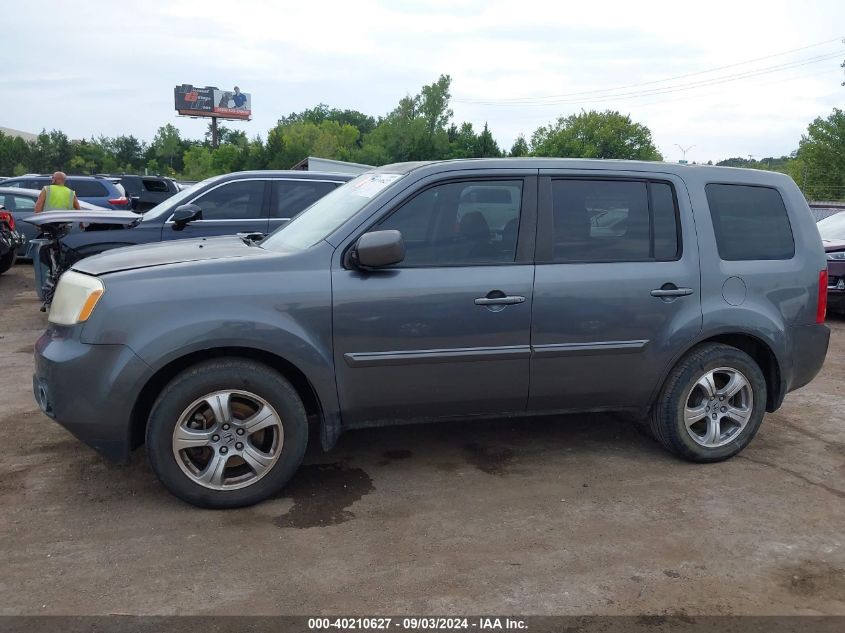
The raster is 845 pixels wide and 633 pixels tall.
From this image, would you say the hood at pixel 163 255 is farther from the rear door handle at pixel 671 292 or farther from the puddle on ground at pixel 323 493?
the rear door handle at pixel 671 292

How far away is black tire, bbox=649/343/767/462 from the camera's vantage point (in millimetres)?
4551

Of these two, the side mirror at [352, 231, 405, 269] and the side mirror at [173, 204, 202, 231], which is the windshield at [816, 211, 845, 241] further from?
the side mirror at [352, 231, 405, 269]

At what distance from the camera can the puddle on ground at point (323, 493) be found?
384 centimetres

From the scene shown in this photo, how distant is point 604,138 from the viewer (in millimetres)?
100125

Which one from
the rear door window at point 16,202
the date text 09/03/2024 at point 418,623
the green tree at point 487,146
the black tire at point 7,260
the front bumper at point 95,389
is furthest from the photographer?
the green tree at point 487,146

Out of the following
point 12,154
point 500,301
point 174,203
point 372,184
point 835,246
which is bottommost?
point 835,246

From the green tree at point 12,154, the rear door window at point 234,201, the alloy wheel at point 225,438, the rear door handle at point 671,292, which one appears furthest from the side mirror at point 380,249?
the green tree at point 12,154

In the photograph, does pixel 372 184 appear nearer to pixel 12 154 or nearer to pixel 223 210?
pixel 223 210

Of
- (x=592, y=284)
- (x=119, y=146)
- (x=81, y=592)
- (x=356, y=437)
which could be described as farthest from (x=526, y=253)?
(x=119, y=146)

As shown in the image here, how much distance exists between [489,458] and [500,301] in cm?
116

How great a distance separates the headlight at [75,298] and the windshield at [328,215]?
102cm

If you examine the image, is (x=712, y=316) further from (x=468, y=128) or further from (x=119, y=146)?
(x=119, y=146)

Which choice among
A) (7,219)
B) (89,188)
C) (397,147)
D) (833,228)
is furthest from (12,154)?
(833,228)

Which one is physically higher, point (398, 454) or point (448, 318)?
point (448, 318)
